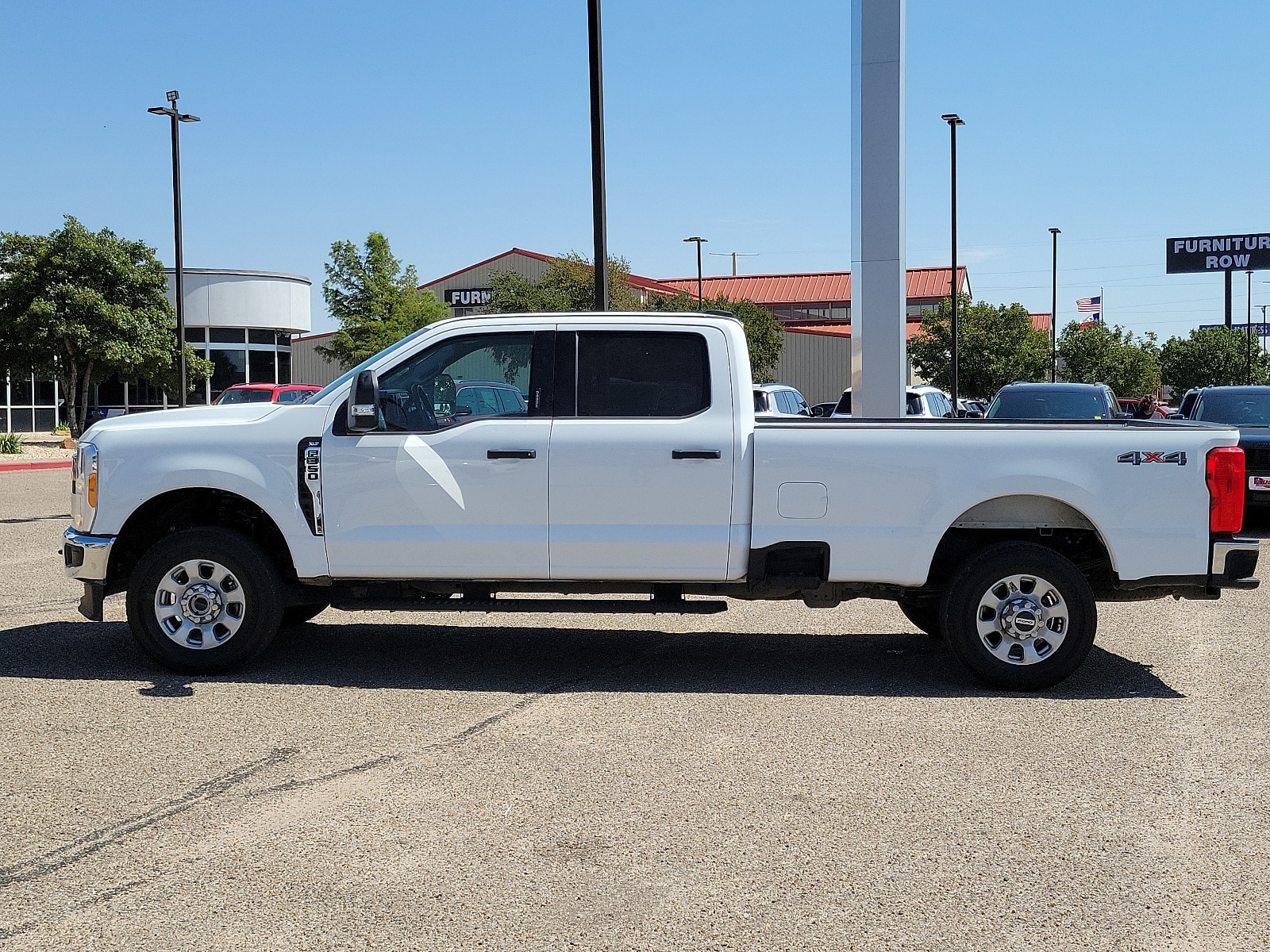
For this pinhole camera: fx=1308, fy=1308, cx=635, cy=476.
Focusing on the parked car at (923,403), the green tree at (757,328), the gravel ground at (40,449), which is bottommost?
the gravel ground at (40,449)

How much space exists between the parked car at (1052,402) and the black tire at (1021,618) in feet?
35.6

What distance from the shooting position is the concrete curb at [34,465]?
2759 centimetres

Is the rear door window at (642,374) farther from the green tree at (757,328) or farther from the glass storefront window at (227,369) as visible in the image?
the green tree at (757,328)

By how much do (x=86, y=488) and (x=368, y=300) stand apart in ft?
153

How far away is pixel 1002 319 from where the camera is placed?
5509cm

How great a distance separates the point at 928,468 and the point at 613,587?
73.4 inches

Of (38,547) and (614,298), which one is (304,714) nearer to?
(38,547)

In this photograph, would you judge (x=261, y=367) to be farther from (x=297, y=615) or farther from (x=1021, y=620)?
(x=1021, y=620)

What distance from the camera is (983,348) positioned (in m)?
54.8

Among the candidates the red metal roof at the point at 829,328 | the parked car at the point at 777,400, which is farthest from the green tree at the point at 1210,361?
the parked car at the point at 777,400

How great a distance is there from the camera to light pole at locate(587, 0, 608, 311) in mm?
14773

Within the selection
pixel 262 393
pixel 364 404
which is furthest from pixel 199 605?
pixel 262 393

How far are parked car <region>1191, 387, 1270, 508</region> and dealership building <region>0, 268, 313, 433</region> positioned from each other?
39.0m

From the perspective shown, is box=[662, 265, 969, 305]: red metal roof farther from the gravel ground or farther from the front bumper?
the front bumper
